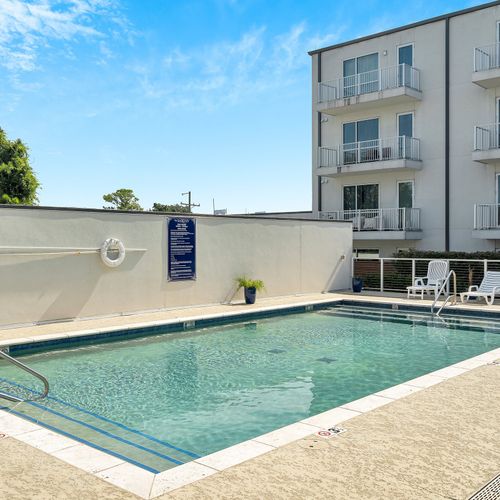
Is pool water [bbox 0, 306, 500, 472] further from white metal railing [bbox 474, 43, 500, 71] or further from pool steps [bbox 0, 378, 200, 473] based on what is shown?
white metal railing [bbox 474, 43, 500, 71]

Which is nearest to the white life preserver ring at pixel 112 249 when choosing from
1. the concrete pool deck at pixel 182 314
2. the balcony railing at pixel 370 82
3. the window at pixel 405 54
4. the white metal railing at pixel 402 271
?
the concrete pool deck at pixel 182 314

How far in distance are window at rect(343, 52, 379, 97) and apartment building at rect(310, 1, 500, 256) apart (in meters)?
0.04

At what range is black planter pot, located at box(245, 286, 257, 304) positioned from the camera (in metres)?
14.6

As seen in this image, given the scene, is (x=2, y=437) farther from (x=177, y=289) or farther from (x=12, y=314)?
(x=177, y=289)

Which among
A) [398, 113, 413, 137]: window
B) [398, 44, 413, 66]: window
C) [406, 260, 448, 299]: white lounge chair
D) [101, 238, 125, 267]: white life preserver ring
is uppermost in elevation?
[398, 44, 413, 66]: window

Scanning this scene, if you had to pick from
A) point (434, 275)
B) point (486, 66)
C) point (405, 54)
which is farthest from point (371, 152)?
point (434, 275)

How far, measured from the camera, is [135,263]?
12.8 m

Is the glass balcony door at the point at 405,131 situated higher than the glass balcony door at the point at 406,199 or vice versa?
the glass balcony door at the point at 405,131

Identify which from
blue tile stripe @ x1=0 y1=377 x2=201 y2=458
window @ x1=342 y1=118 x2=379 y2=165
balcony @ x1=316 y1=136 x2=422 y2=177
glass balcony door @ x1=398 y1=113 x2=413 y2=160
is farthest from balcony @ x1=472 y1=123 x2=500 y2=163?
blue tile stripe @ x1=0 y1=377 x2=201 y2=458

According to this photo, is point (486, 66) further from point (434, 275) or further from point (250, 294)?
point (250, 294)

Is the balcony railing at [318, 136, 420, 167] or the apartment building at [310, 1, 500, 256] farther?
the balcony railing at [318, 136, 420, 167]

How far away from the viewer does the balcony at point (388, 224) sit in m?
21.8

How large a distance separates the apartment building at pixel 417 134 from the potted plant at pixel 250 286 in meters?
8.83

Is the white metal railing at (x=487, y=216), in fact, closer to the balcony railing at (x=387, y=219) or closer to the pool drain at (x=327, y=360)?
the balcony railing at (x=387, y=219)
